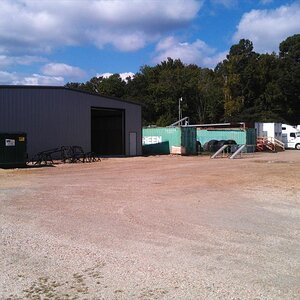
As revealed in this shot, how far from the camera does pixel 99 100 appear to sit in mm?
39812

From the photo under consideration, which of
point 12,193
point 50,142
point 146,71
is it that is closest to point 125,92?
point 146,71

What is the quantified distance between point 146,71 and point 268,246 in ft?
332

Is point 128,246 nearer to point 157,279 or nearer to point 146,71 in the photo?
point 157,279

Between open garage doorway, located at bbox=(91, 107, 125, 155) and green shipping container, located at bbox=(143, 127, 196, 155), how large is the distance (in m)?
4.13

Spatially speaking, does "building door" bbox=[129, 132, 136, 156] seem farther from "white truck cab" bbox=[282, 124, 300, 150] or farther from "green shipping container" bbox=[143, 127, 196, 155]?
"white truck cab" bbox=[282, 124, 300, 150]

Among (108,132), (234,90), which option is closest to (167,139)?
(108,132)

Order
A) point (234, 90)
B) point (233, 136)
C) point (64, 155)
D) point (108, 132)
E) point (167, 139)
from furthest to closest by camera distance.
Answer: point (234, 90), point (233, 136), point (167, 139), point (108, 132), point (64, 155)

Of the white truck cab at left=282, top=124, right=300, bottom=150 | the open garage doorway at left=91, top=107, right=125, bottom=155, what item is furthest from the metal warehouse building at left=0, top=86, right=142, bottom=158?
the white truck cab at left=282, top=124, right=300, bottom=150

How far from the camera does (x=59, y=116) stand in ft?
118

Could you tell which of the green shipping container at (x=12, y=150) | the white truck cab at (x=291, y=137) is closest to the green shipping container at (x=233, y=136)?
the white truck cab at (x=291, y=137)

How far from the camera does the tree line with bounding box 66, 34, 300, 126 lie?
89.0m

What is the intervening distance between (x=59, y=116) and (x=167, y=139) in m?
14.4

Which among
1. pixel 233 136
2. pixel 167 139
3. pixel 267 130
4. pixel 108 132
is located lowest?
pixel 167 139

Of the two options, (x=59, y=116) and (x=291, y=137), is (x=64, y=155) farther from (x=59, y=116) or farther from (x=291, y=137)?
(x=291, y=137)
